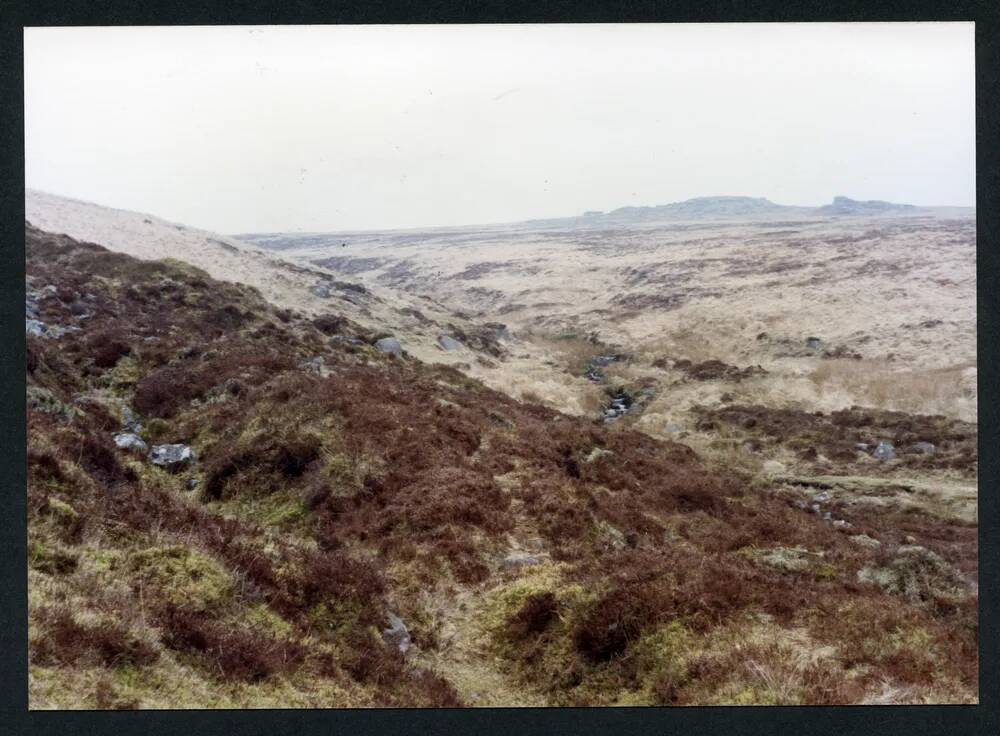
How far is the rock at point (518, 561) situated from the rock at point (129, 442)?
7173 millimetres

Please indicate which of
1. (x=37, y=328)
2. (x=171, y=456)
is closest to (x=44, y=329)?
(x=37, y=328)

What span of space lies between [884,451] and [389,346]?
58.9ft

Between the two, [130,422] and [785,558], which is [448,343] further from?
[785,558]

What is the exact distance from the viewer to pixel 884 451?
18703 mm

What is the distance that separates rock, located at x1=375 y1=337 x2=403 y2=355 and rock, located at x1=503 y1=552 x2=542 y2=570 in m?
14.6

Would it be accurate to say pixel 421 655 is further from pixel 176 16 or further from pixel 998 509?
pixel 176 16

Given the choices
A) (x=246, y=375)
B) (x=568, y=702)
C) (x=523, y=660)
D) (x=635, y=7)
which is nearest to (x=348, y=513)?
(x=523, y=660)

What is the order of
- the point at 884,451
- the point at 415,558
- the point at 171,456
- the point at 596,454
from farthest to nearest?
the point at 884,451
the point at 596,454
the point at 171,456
the point at 415,558

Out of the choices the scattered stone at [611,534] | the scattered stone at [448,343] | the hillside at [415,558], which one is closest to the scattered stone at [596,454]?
the hillside at [415,558]

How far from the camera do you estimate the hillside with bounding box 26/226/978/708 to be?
637 centimetres

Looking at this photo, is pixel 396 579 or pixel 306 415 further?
pixel 306 415

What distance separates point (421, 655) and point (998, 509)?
889 centimetres

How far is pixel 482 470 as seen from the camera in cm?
1129

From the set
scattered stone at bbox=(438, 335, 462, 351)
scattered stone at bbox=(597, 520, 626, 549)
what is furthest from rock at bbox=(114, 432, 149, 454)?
scattered stone at bbox=(438, 335, 462, 351)
